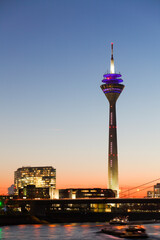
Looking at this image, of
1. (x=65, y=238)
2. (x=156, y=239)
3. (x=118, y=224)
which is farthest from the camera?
(x=118, y=224)

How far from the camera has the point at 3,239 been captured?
398 ft

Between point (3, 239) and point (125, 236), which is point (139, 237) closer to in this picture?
point (125, 236)

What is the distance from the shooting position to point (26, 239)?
12350 centimetres

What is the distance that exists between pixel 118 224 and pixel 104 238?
6744cm

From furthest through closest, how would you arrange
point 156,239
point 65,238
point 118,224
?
point 118,224 → point 65,238 → point 156,239

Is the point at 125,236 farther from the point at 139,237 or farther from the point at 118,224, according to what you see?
the point at 118,224

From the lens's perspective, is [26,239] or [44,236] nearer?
[26,239]

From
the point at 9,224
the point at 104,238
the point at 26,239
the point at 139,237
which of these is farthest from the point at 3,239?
the point at 9,224

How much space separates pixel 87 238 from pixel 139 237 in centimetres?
1431

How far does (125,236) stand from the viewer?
12850 centimetres

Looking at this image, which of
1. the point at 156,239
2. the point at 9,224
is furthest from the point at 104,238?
the point at 9,224

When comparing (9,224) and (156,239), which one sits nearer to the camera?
(156,239)

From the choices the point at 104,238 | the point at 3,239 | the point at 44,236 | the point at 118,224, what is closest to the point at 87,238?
the point at 104,238

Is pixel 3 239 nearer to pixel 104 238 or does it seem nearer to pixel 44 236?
pixel 44 236
